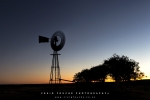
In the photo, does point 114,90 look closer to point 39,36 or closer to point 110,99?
point 110,99

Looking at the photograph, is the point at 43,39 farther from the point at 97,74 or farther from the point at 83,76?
the point at 83,76

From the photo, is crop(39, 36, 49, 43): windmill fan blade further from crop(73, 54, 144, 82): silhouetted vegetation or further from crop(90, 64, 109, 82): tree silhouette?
crop(90, 64, 109, 82): tree silhouette

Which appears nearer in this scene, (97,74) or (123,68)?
(123,68)

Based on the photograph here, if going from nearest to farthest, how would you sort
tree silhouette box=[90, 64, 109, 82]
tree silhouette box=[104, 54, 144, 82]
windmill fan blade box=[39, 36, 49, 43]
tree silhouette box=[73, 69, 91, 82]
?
1. windmill fan blade box=[39, 36, 49, 43]
2. tree silhouette box=[104, 54, 144, 82]
3. tree silhouette box=[90, 64, 109, 82]
4. tree silhouette box=[73, 69, 91, 82]

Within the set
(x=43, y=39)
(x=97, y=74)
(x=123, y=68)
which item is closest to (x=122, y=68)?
(x=123, y=68)

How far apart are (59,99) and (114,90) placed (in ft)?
50.3

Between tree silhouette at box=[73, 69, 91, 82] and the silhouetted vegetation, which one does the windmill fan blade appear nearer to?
the silhouetted vegetation

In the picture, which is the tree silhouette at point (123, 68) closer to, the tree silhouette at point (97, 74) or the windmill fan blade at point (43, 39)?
the tree silhouette at point (97, 74)

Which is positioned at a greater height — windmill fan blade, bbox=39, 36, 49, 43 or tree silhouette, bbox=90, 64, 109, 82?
windmill fan blade, bbox=39, 36, 49, 43


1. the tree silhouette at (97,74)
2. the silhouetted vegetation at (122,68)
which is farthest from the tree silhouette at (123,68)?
the tree silhouette at (97,74)

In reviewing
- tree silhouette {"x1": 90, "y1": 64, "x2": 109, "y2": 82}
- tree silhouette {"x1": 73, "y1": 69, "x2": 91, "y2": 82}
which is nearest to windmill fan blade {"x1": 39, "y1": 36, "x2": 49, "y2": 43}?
tree silhouette {"x1": 90, "y1": 64, "x2": 109, "y2": 82}

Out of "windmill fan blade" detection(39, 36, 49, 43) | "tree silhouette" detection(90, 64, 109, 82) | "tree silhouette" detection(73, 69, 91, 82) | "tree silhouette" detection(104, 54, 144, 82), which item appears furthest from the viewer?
"tree silhouette" detection(73, 69, 91, 82)

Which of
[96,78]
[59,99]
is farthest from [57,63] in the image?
[96,78]

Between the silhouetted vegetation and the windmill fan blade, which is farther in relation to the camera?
the silhouetted vegetation
